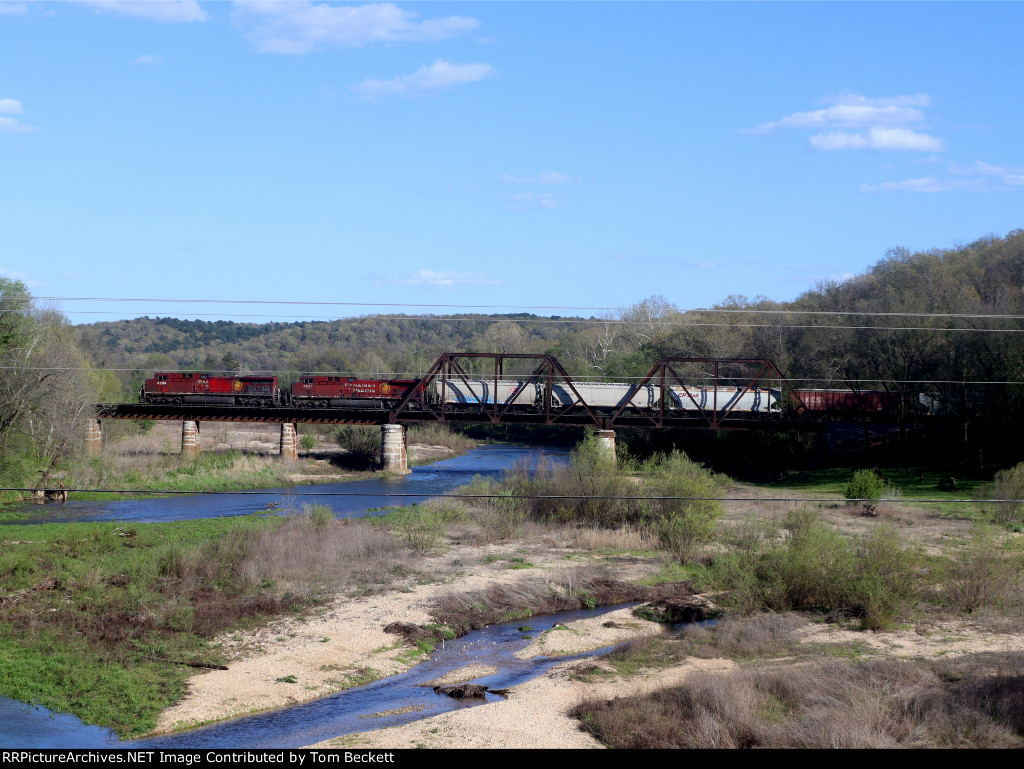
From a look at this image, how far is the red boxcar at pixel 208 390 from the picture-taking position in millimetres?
80938

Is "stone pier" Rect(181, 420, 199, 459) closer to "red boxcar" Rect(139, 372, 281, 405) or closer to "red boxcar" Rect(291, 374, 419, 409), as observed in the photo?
"red boxcar" Rect(139, 372, 281, 405)

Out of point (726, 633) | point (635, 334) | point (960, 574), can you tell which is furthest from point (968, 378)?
point (635, 334)

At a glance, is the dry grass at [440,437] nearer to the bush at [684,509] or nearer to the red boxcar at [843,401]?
Result: the red boxcar at [843,401]

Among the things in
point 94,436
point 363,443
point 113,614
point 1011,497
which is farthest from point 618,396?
point 113,614

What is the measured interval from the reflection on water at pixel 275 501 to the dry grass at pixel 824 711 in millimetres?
18152

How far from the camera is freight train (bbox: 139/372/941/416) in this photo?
6825cm

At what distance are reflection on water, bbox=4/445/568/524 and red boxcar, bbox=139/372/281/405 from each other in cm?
1451

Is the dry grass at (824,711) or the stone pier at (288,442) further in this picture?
the stone pier at (288,442)

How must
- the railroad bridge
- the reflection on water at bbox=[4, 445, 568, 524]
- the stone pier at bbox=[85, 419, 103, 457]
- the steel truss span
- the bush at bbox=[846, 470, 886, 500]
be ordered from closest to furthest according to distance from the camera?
the bush at bbox=[846, 470, 886, 500] < the reflection on water at bbox=[4, 445, 568, 524] < the railroad bridge < the steel truss span < the stone pier at bbox=[85, 419, 103, 457]

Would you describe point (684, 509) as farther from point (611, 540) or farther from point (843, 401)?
point (843, 401)

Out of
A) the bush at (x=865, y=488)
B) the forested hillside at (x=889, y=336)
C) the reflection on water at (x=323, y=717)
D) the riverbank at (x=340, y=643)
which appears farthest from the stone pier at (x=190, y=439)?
the reflection on water at (x=323, y=717)

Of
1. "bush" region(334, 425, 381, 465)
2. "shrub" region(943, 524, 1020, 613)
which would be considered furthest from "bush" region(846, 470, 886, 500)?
"bush" region(334, 425, 381, 465)

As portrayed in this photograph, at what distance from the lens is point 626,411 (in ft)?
234

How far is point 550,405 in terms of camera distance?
71.8 metres
